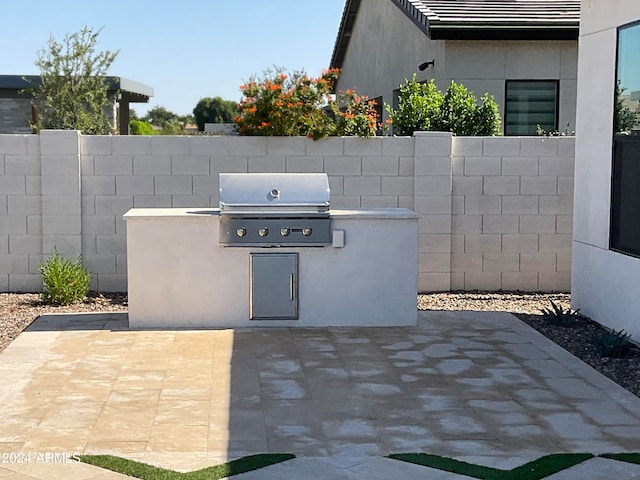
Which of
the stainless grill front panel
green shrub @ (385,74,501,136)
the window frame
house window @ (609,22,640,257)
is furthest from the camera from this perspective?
the window frame

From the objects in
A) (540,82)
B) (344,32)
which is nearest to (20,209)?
(540,82)

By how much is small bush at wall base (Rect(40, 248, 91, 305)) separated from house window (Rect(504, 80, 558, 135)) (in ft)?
24.3

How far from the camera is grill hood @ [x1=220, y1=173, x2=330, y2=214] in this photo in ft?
29.7

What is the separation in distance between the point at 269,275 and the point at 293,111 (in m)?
2.57

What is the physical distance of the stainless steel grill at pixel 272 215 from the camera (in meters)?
9.04

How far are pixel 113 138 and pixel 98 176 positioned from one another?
0.47 m

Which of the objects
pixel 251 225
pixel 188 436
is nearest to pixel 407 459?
pixel 188 436

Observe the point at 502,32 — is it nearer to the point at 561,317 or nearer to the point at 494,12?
the point at 494,12

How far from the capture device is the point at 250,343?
853 cm

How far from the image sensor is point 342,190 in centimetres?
1106

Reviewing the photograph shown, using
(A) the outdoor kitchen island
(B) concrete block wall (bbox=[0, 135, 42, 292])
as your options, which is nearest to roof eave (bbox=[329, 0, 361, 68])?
(B) concrete block wall (bbox=[0, 135, 42, 292])

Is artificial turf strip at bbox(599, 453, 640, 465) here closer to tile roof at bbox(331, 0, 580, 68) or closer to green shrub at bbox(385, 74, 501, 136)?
green shrub at bbox(385, 74, 501, 136)

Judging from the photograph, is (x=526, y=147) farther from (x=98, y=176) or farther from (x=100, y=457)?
(x=100, y=457)

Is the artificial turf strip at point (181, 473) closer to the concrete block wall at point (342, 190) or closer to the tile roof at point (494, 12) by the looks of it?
the concrete block wall at point (342, 190)
